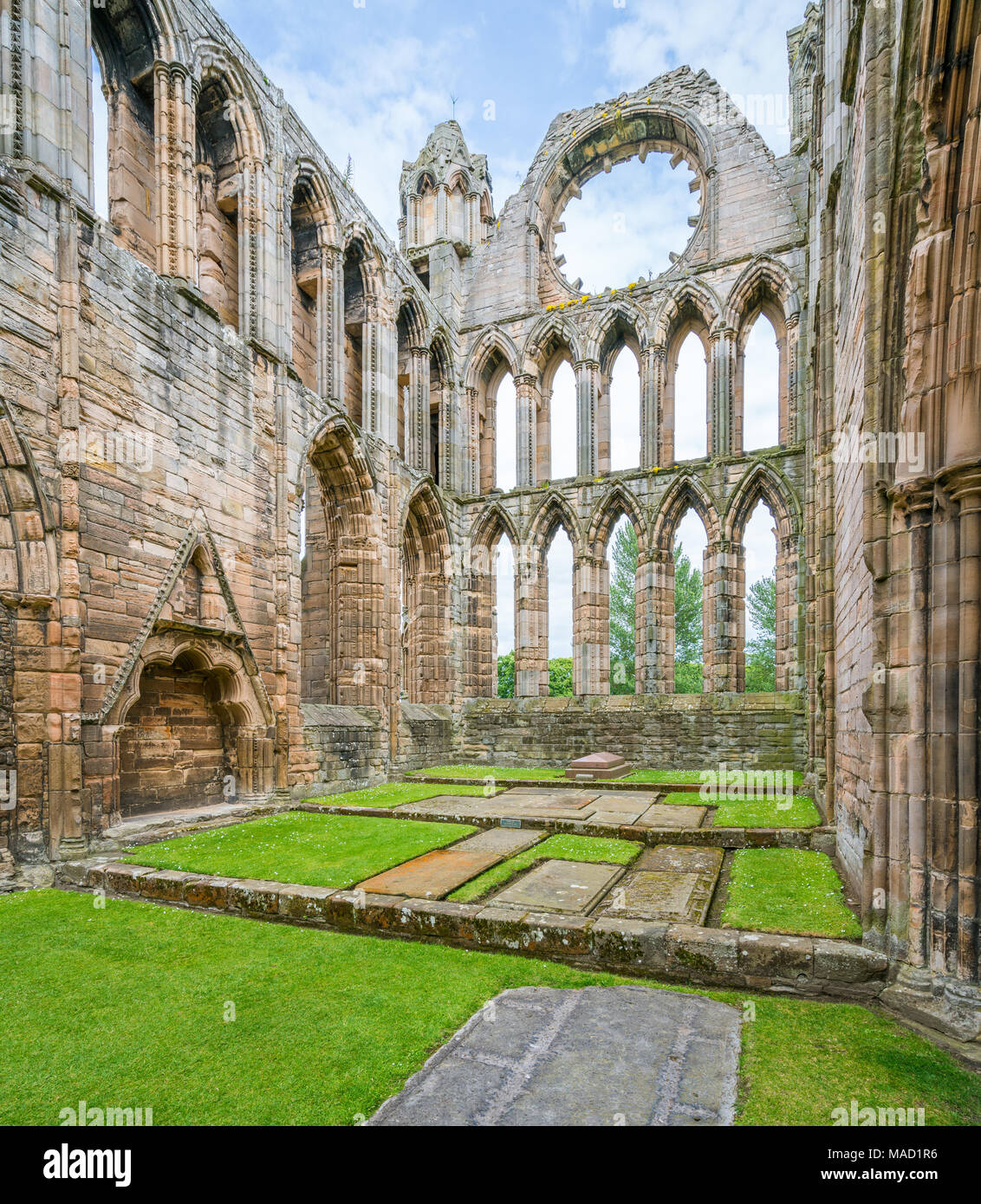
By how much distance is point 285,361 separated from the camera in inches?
429

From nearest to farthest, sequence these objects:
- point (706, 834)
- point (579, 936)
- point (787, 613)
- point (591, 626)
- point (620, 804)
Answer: point (579, 936)
point (706, 834)
point (620, 804)
point (787, 613)
point (591, 626)

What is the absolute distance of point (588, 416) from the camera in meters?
16.5

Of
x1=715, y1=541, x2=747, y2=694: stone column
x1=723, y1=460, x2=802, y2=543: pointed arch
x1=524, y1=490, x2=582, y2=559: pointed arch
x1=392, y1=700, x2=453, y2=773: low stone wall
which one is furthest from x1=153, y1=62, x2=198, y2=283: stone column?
x1=715, y1=541, x2=747, y2=694: stone column

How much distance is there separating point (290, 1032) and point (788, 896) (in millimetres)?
3526

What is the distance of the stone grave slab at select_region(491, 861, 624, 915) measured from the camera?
15.8ft

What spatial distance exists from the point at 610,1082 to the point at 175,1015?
2.12 m

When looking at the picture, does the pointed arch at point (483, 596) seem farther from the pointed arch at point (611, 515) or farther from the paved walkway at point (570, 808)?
the paved walkway at point (570, 808)

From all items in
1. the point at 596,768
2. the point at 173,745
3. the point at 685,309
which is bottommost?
the point at 596,768

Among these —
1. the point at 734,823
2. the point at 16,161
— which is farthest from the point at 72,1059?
the point at 16,161

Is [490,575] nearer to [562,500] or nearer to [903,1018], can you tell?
[562,500]

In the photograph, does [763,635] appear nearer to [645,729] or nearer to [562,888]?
[645,729]

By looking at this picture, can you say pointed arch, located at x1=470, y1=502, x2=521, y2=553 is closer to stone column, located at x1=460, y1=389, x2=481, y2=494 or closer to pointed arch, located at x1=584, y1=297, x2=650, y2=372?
stone column, located at x1=460, y1=389, x2=481, y2=494

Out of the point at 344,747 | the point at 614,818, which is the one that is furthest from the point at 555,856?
A: the point at 344,747

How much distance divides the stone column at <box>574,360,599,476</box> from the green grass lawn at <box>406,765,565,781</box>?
693 cm
